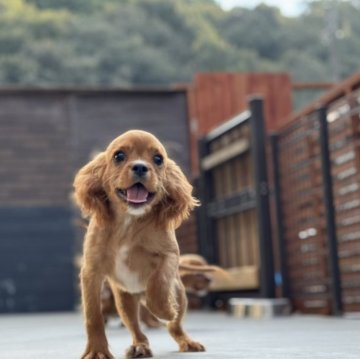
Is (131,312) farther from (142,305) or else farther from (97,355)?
(142,305)

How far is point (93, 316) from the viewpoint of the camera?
3.38 metres

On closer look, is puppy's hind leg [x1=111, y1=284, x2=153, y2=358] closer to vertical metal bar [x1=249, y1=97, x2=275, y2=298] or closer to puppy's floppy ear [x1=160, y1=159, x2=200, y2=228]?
puppy's floppy ear [x1=160, y1=159, x2=200, y2=228]

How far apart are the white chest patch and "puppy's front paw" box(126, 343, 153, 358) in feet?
0.87

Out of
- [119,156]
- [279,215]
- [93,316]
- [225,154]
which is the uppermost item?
[225,154]

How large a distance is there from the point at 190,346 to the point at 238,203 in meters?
5.60

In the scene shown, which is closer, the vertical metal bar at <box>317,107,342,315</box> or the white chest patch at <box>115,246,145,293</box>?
the white chest patch at <box>115,246,145,293</box>

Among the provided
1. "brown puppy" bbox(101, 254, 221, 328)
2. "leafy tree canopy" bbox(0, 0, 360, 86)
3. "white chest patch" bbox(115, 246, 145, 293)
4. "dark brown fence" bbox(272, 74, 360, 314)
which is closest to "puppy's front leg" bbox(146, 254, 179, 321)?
"white chest patch" bbox(115, 246, 145, 293)

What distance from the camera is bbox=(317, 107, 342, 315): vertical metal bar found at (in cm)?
693

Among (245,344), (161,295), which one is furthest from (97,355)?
(245,344)

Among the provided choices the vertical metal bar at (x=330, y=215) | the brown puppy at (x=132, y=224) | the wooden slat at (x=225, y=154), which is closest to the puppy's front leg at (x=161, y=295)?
the brown puppy at (x=132, y=224)

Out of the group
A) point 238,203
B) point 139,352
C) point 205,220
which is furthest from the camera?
point 205,220

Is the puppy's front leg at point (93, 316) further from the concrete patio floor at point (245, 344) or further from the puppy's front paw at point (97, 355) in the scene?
the concrete patio floor at point (245, 344)

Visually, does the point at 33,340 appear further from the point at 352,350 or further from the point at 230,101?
the point at 230,101

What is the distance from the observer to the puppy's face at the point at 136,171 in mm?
3326
